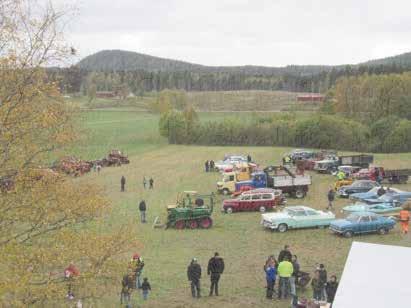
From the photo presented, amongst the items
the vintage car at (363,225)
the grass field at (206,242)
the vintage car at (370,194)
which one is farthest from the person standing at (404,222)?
the vintage car at (370,194)

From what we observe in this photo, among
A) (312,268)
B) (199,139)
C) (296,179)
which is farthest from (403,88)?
(312,268)

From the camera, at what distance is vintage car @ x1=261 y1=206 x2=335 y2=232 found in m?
26.3

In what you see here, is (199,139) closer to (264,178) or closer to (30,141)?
(264,178)

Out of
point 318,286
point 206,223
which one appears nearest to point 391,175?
point 206,223

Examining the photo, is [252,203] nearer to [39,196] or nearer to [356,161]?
[356,161]

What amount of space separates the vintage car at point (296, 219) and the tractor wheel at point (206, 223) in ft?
8.97

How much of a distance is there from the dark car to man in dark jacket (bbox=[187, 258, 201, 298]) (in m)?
19.3

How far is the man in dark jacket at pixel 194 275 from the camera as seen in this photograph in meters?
17.0

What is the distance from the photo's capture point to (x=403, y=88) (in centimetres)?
8338

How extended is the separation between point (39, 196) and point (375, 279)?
6.74 metres

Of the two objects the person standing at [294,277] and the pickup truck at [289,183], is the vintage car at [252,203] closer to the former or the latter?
the pickup truck at [289,183]

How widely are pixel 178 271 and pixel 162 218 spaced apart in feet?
31.4

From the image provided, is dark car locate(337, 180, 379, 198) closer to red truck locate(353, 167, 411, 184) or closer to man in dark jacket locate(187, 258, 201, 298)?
red truck locate(353, 167, 411, 184)

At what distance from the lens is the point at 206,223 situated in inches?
1089
